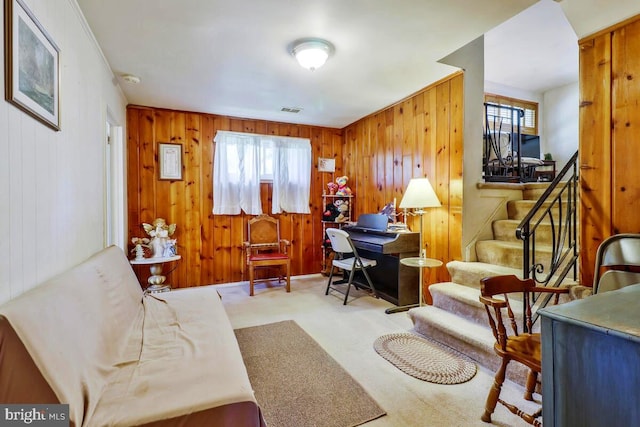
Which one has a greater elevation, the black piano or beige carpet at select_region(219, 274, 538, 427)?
the black piano

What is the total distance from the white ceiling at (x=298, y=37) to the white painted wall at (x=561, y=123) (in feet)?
2.46

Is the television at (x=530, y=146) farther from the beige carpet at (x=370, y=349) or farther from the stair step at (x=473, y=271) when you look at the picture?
the beige carpet at (x=370, y=349)

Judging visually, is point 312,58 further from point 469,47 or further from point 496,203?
point 496,203

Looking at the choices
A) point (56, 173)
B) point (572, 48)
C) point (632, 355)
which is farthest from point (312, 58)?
point (572, 48)

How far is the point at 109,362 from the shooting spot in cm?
133

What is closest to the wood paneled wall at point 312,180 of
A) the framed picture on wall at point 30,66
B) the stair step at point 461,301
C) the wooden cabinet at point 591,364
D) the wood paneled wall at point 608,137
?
the stair step at point 461,301

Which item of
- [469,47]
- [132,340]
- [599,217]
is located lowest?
[132,340]

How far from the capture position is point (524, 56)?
364 cm

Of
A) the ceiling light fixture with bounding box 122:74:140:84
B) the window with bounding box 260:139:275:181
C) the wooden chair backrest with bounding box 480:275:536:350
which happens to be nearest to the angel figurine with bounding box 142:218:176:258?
the window with bounding box 260:139:275:181

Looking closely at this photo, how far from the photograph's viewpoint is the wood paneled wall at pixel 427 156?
10.0 feet

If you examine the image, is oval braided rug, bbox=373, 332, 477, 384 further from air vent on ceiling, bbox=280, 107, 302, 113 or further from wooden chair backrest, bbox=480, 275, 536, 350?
air vent on ceiling, bbox=280, 107, 302, 113

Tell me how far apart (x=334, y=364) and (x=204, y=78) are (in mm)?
2855

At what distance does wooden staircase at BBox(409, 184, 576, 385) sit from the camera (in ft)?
7.11

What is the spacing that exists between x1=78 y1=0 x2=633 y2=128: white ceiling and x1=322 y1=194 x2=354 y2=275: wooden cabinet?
140cm
